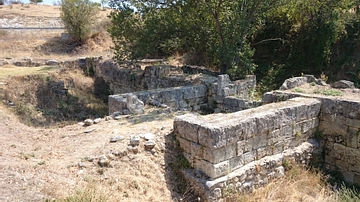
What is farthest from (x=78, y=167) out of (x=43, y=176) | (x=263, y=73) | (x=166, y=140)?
(x=263, y=73)

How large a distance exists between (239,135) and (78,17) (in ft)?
74.0

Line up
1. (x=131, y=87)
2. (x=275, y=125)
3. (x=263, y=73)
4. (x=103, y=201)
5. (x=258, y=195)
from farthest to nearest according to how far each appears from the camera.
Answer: (x=263, y=73)
(x=131, y=87)
(x=275, y=125)
(x=258, y=195)
(x=103, y=201)

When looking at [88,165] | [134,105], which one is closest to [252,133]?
[88,165]

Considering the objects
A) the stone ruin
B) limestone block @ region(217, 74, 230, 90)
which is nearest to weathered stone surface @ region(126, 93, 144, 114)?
the stone ruin

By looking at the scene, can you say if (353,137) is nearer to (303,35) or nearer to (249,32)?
(249,32)

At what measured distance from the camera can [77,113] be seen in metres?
13.6

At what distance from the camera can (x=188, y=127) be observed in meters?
6.11

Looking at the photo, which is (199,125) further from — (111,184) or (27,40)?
(27,40)

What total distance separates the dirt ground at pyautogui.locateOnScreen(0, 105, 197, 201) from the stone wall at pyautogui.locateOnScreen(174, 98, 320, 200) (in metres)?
0.65

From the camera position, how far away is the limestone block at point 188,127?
597cm

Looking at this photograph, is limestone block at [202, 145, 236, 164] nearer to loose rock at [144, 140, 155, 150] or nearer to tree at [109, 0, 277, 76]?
loose rock at [144, 140, 155, 150]

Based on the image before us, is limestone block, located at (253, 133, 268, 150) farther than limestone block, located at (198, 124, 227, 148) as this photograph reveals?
Yes

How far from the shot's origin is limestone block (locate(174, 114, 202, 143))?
5969 mm

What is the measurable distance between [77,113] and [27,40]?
15676 mm
